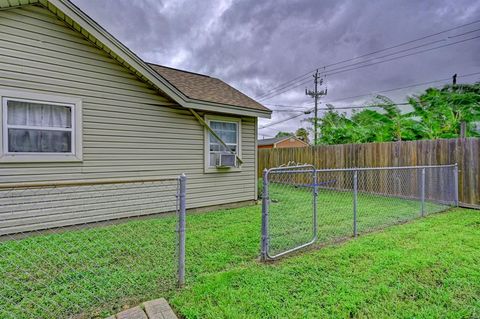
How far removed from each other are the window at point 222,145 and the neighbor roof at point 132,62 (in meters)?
0.43

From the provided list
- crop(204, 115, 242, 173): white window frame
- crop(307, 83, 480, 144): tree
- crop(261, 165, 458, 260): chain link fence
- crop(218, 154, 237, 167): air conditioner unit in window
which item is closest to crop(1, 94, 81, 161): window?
crop(204, 115, 242, 173): white window frame

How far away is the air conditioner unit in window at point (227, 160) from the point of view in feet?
22.4

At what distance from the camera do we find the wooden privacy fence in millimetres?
7062

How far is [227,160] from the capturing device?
6.89m

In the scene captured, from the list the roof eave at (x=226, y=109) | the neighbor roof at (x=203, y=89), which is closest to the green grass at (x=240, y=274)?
the roof eave at (x=226, y=109)

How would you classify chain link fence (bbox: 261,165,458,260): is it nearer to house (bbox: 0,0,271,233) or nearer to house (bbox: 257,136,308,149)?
house (bbox: 0,0,271,233)

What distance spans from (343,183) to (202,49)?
1009 cm

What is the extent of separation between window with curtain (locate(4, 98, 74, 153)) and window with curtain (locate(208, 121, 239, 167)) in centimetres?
326

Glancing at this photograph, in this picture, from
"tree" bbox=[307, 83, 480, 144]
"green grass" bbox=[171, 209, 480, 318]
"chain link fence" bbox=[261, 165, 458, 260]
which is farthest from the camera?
"tree" bbox=[307, 83, 480, 144]

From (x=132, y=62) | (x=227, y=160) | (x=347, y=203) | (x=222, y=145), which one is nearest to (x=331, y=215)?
(x=347, y=203)

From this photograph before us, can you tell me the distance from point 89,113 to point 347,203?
724 centimetres

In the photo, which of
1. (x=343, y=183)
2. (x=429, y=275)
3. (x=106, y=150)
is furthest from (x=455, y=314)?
(x=343, y=183)

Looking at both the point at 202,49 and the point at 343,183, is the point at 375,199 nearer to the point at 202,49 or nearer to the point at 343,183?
the point at 343,183

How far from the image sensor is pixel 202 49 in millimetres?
13695
